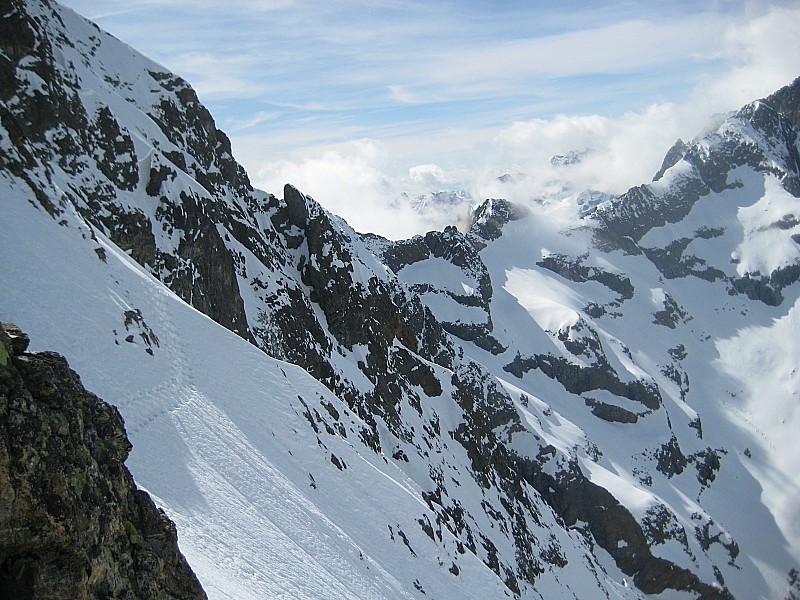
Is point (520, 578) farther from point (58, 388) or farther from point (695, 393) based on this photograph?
point (695, 393)

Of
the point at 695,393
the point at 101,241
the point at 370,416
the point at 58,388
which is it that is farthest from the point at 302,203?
the point at 695,393

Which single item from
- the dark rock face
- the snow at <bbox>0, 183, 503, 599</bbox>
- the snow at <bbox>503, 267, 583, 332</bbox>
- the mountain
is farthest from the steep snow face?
the dark rock face

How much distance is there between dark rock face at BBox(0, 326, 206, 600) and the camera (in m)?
8.49

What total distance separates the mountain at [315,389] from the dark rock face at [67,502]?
20.9ft

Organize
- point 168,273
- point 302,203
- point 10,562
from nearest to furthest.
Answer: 1. point 10,562
2. point 168,273
3. point 302,203

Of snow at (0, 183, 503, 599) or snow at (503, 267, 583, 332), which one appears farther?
snow at (503, 267, 583, 332)

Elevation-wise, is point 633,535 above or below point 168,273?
above

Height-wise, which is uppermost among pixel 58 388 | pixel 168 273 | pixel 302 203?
pixel 302 203

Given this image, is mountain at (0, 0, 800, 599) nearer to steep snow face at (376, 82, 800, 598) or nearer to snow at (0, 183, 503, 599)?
snow at (0, 183, 503, 599)

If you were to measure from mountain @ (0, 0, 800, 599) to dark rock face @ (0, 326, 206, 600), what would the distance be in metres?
6.36

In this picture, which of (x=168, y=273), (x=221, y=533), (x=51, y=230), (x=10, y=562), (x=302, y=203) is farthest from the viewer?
(x=302, y=203)

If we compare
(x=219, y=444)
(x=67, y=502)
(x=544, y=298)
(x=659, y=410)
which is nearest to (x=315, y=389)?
(x=219, y=444)

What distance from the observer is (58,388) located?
10.3 meters

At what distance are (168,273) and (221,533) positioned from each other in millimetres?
31229
